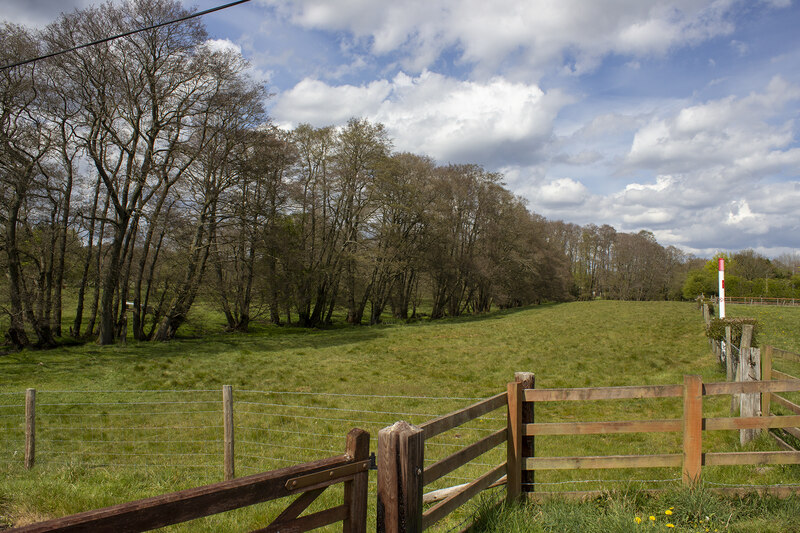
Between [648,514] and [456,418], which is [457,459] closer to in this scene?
[456,418]

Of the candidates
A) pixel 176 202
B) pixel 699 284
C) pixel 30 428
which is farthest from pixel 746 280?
pixel 30 428

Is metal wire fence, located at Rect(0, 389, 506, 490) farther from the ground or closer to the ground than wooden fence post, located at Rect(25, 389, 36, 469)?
closer to the ground

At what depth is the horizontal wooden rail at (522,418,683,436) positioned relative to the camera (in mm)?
4320

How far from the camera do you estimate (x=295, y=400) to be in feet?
39.6

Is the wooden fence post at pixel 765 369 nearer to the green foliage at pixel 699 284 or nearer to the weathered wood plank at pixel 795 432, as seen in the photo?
the weathered wood plank at pixel 795 432

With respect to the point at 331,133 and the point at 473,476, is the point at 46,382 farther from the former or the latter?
the point at 331,133

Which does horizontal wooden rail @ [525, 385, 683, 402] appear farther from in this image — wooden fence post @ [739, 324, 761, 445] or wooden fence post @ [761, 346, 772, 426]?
wooden fence post @ [739, 324, 761, 445]

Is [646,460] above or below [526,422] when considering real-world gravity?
below

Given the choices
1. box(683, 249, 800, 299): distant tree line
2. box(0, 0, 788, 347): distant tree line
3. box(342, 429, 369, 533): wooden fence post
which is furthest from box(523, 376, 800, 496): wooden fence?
box(683, 249, 800, 299): distant tree line

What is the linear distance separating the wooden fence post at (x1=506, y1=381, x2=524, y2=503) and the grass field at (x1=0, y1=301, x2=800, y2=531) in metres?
0.42

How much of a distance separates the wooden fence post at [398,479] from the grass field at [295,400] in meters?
2.20

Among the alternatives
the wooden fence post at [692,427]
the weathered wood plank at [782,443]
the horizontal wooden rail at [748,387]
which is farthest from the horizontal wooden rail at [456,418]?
the weathered wood plank at [782,443]

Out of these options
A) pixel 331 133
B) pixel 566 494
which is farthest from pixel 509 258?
pixel 566 494

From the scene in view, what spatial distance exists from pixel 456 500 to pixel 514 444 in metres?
0.90
